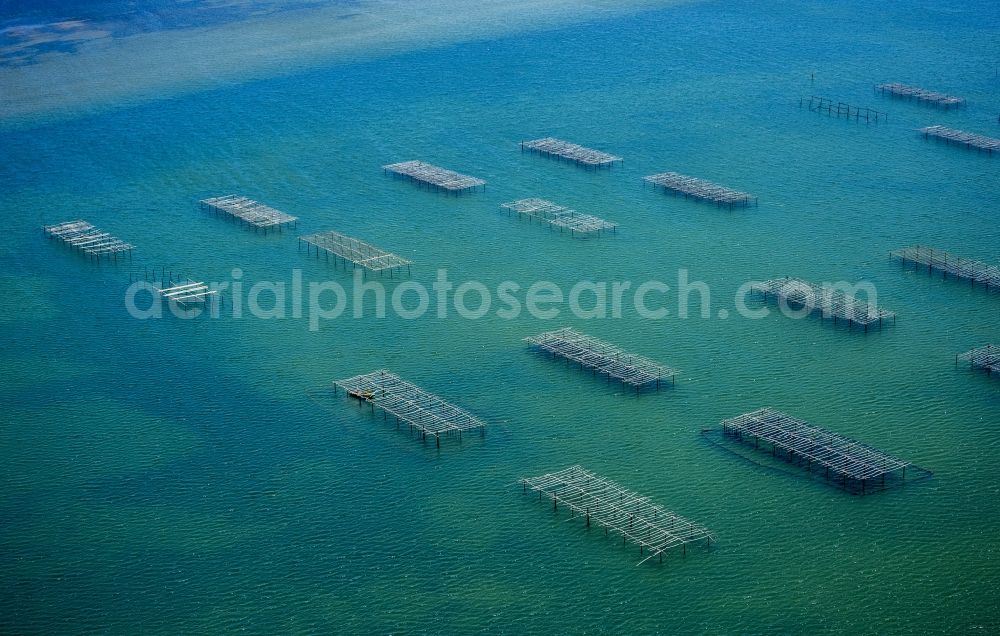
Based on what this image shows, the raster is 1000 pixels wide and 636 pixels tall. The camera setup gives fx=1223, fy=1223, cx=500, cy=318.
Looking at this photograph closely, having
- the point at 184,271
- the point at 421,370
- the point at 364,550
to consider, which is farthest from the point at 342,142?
the point at 364,550

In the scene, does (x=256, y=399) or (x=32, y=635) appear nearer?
(x=32, y=635)

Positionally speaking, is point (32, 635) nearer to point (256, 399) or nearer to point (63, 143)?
point (256, 399)

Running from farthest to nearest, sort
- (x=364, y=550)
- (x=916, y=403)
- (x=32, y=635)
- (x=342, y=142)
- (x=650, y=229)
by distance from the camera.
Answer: (x=342, y=142) < (x=650, y=229) < (x=916, y=403) < (x=364, y=550) < (x=32, y=635)

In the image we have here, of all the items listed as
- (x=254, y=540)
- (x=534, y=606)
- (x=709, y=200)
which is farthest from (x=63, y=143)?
(x=534, y=606)

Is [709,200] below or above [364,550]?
above

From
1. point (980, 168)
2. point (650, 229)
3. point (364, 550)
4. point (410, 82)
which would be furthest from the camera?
point (410, 82)

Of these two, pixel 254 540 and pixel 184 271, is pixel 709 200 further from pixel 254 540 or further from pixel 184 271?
pixel 254 540
